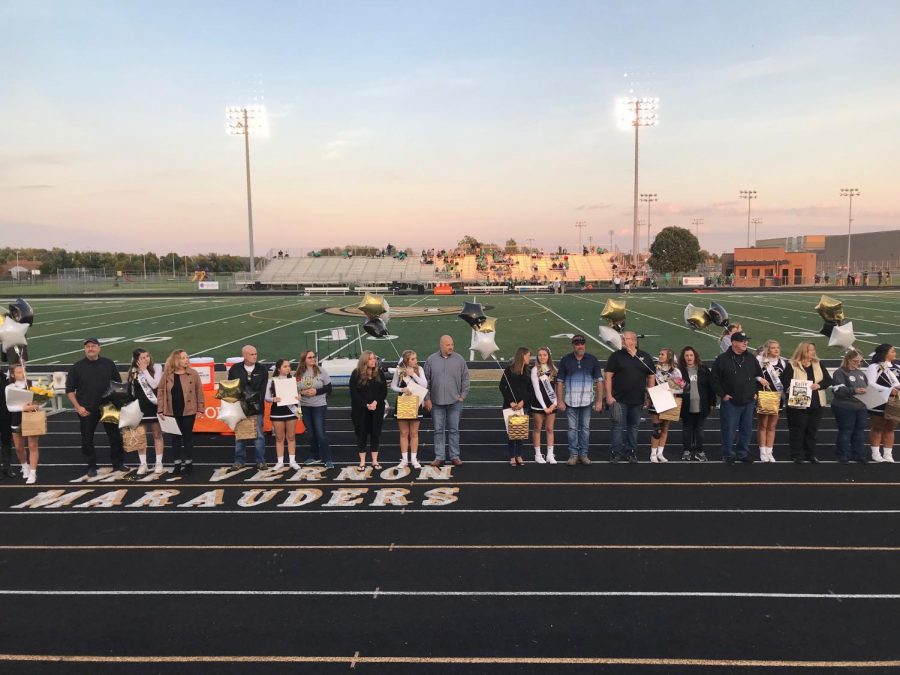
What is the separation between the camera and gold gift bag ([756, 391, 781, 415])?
8.60 meters

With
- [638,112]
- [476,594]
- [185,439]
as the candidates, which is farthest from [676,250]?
[476,594]

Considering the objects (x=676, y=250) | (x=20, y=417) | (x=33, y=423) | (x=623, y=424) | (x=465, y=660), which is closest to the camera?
(x=465, y=660)

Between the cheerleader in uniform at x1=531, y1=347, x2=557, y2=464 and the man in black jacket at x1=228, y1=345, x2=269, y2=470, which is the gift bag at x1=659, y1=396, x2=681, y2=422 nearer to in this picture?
the cheerleader in uniform at x1=531, y1=347, x2=557, y2=464

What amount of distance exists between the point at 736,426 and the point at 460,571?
16.7ft

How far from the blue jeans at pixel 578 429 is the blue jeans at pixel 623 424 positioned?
1.41ft

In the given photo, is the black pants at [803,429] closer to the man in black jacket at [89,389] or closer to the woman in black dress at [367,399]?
the woman in black dress at [367,399]

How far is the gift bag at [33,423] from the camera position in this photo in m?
8.06

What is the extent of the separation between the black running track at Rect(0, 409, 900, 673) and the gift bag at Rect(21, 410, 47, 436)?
2.31 feet

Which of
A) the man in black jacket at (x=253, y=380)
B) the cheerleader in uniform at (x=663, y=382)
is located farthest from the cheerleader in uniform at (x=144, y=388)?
the cheerleader in uniform at (x=663, y=382)

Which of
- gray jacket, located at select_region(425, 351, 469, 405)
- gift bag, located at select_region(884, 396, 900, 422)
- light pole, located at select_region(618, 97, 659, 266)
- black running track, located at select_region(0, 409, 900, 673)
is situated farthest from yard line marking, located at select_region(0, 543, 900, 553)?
light pole, located at select_region(618, 97, 659, 266)

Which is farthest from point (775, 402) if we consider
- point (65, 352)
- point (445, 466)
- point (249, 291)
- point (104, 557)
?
point (249, 291)

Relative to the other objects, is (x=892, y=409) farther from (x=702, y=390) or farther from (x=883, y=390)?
(x=702, y=390)

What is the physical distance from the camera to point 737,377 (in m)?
8.52

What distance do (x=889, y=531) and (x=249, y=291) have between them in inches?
2425
